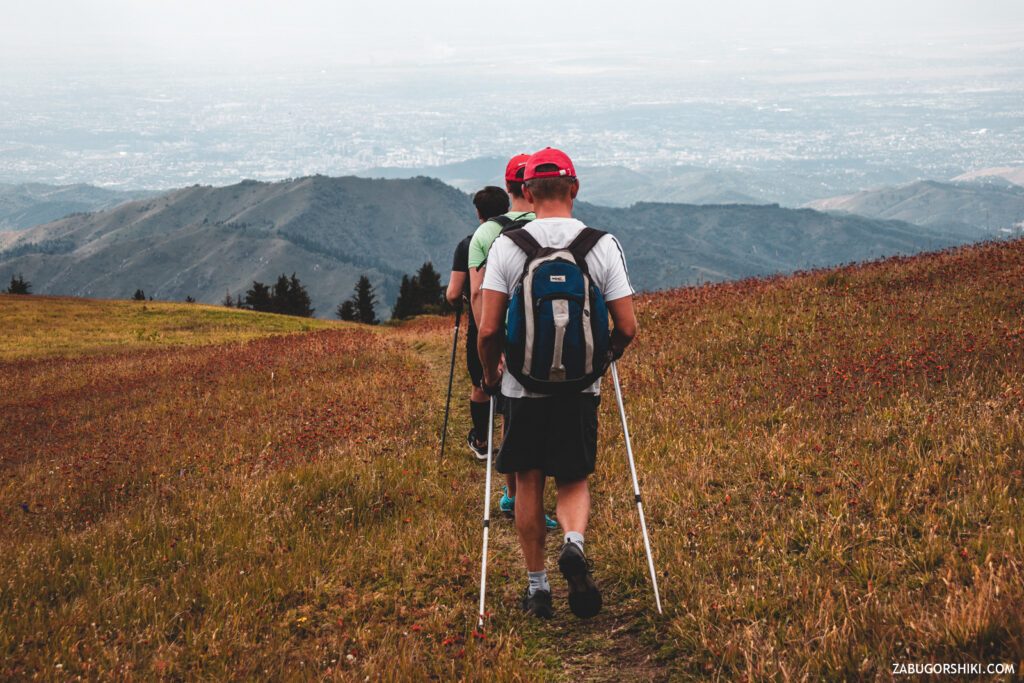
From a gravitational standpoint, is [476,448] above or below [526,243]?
below

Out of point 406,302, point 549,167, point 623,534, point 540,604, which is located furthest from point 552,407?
point 406,302

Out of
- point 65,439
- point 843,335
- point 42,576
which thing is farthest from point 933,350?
point 65,439

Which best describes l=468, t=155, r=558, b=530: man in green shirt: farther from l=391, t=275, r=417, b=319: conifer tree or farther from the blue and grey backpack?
l=391, t=275, r=417, b=319: conifer tree

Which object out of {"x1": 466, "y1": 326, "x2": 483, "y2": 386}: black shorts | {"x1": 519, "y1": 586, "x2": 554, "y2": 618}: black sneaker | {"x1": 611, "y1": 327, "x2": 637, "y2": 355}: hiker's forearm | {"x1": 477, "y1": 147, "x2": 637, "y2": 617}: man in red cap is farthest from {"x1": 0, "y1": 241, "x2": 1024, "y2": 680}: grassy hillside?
{"x1": 611, "y1": 327, "x2": 637, "y2": 355}: hiker's forearm

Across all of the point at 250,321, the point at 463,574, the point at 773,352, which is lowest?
the point at 250,321

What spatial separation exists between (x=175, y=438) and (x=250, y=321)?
117ft

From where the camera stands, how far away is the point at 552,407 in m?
4.92

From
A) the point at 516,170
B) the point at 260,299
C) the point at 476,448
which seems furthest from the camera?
the point at 260,299

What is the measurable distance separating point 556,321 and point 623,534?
8.51 feet

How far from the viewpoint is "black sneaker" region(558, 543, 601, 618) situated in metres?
Result: 4.66

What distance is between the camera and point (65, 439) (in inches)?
534

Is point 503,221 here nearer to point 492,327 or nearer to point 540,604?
point 492,327

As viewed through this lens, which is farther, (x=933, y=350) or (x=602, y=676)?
(x=933, y=350)

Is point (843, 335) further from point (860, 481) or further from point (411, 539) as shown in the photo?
point (411, 539)
